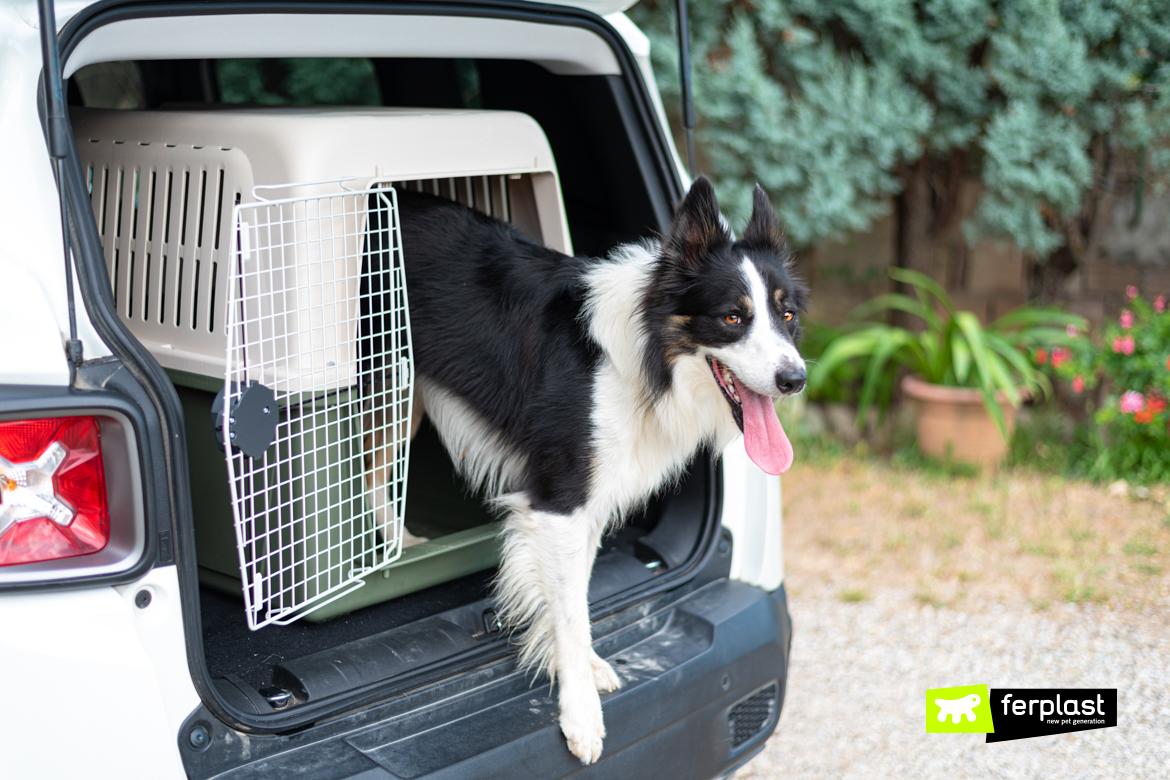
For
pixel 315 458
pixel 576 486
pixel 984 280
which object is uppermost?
pixel 315 458

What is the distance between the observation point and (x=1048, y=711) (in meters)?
2.84

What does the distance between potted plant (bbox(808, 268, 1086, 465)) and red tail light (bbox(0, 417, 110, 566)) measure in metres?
3.94

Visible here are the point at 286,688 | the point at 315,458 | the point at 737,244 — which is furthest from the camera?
the point at 737,244

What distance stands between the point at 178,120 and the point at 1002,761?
8.42 ft

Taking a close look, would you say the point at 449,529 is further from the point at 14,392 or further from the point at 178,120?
the point at 14,392

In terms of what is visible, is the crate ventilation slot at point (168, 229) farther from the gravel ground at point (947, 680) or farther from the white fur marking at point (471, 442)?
the gravel ground at point (947, 680)

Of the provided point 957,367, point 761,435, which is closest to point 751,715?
point 761,435

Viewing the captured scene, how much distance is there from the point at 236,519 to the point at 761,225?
1.19m

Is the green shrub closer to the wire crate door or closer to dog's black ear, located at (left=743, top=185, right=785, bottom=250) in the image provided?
dog's black ear, located at (left=743, top=185, right=785, bottom=250)

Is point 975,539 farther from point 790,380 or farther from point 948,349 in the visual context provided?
point 790,380

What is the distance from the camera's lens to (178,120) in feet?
6.72

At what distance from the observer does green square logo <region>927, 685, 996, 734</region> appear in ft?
9.10

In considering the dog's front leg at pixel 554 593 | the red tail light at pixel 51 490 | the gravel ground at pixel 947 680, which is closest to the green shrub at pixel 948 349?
the gravel ground at pixel 947 680

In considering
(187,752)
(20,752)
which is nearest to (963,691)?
(187,752)
